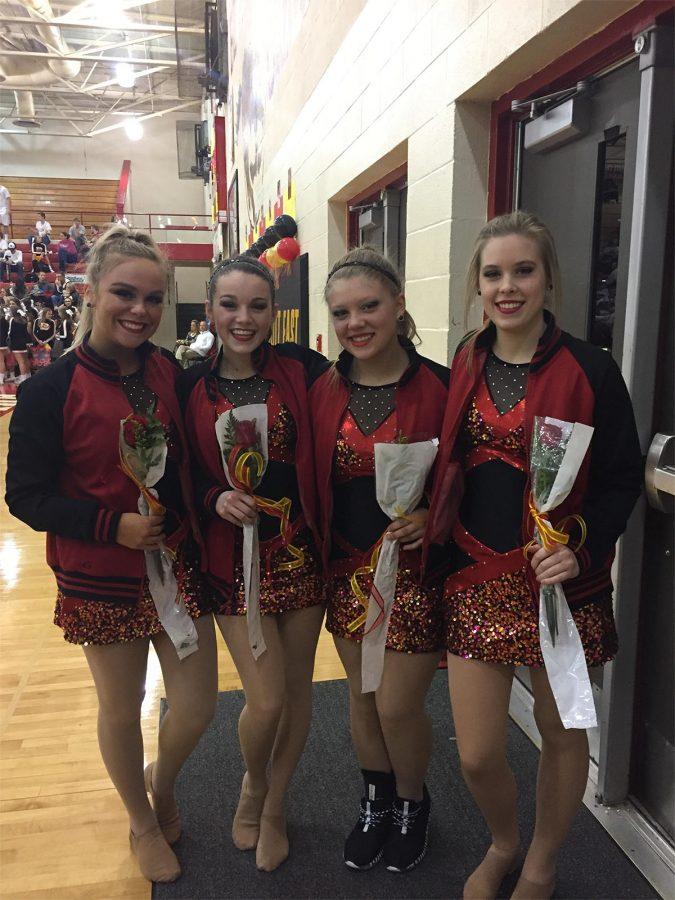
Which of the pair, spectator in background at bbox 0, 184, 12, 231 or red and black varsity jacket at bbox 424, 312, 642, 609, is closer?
red and black varsity jacket at bbox 424, 312, 642, 609

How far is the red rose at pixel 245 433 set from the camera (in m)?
1.54

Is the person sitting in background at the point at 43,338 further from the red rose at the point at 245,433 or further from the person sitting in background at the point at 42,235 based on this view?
the red rose at the point at 245,433

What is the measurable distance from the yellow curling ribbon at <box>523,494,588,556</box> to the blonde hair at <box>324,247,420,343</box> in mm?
557

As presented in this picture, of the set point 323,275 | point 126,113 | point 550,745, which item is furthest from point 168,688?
point 126,113

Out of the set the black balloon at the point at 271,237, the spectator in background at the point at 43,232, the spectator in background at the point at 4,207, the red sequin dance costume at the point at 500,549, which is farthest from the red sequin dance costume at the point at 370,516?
the spectator in background at the point at 4,207

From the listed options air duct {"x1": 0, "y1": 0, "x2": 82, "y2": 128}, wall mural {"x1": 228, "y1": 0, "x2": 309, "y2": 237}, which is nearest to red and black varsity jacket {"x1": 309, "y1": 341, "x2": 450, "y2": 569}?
wall mural {"x1": 228, "y1": 0, "x2": 309, "y2": 237}

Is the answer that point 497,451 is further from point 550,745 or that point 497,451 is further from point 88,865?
point 88,865

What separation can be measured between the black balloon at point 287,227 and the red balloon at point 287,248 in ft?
0.59

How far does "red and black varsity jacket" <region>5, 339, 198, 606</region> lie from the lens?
4.91 ft

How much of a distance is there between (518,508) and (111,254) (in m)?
1.09

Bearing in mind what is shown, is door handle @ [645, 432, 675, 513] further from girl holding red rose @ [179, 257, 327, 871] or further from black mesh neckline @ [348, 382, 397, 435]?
girl holding red rose @ [179, 257, 327, 871]

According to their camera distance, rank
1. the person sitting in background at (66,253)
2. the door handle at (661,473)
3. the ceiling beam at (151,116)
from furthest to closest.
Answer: the ceiling beam at (151,116), the person sitting in background at (66,253), the door handle at (661,473)

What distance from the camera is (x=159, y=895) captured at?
170 centimetres

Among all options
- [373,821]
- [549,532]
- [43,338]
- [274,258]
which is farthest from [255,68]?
[43,338]
